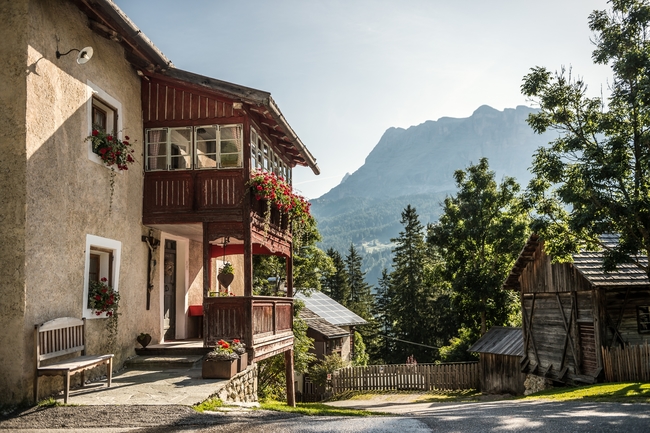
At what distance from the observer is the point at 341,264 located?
68688mm

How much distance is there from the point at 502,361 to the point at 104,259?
19.3 m

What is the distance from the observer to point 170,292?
50.9ft

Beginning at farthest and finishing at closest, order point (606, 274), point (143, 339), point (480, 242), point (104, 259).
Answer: point (480, 242), point (606, 274), point (143, 339), point (104, 259)

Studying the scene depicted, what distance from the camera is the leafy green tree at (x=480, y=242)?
31594mm

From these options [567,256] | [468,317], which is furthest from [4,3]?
[468,317]

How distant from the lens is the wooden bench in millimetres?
8461

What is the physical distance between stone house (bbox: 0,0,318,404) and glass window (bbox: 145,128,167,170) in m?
0.03

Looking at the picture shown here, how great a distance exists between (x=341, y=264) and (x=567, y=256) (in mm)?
53252

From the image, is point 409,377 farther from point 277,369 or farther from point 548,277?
point 548,277

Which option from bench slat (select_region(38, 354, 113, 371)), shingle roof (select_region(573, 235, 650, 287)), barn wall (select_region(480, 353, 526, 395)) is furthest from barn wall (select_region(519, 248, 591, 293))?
bench slat (select_region(38, 354, 113, 371))

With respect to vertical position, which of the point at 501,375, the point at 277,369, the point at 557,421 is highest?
the point at 557,421

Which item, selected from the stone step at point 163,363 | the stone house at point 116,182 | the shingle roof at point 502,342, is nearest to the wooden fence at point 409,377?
the shingle roof at point 502,342

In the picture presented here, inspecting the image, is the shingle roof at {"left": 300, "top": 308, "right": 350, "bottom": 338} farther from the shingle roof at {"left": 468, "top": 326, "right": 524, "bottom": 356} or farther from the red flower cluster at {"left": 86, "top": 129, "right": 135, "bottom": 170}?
the red flower cluster at {"left": 86, "top": 129, "right": 135, "bottom": 170}

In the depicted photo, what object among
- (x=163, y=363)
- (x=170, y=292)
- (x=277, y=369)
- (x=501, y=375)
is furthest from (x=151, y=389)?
(x=501, y=375)
